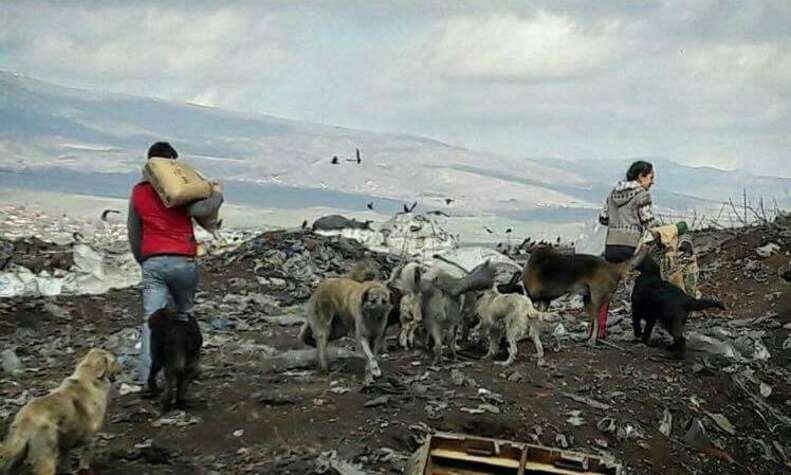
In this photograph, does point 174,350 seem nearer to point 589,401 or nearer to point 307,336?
point 307,336

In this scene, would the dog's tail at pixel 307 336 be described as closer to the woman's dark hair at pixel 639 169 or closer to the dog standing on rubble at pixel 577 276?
the dog standing on rubble at pixel 577 276

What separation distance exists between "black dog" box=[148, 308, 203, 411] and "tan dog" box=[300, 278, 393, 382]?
4.28ft

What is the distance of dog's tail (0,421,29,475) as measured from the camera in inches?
189

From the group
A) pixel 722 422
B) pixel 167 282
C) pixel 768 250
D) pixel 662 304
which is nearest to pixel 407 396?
pixel 167 282

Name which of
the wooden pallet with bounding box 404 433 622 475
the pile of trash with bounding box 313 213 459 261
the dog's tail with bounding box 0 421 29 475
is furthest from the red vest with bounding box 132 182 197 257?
the pile of trash with bounding box 313 213 459 261

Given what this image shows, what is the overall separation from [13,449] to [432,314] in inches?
170

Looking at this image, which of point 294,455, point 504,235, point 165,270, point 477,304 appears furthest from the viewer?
point 504,235

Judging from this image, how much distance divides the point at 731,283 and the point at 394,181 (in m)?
19.1

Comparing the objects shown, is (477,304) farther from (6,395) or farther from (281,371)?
(6,395)

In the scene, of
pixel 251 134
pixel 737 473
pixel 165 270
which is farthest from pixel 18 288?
pixel 251 134

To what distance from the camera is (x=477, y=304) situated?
8.82m

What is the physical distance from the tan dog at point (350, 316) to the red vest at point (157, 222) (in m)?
1.43

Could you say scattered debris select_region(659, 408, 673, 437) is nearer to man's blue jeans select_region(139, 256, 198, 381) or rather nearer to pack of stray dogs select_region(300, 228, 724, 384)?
pack of stray dogs select_region(300, 228, 724, 384)

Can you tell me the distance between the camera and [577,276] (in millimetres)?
9328
